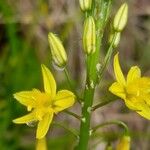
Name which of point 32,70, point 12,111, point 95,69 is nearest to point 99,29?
point 95,69

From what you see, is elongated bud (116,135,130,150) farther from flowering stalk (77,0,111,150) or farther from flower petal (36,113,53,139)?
flower petal (36,113,53,139)

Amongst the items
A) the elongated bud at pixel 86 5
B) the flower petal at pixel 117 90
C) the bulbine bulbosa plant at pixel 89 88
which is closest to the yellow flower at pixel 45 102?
the bulbine bulbosa plant at pixel 89 88

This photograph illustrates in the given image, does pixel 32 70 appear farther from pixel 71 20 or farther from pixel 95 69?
pixel 95 69

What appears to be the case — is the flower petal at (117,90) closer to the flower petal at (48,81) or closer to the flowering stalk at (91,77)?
the flowering stalk at (91,77)

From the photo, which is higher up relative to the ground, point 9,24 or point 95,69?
point 95,69

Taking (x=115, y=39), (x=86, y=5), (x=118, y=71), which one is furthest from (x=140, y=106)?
(x=86, y=5)

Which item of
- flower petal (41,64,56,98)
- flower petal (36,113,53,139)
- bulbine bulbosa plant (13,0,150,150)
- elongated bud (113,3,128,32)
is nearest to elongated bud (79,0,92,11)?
bulbine bulbosa plant (13,0,150,150)
